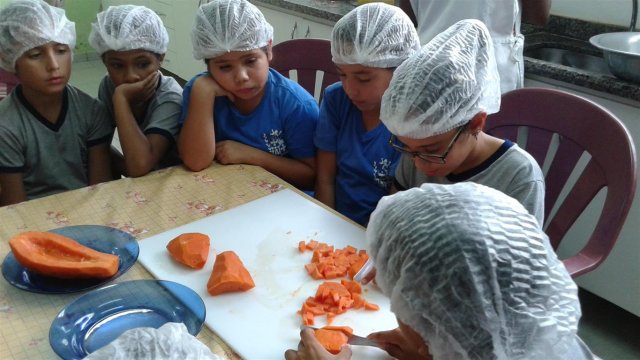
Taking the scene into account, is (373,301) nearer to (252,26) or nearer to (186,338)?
(186,338)

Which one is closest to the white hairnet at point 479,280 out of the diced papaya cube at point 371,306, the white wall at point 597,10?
the diced papaya cube at point 371,306

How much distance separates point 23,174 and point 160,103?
47 centimetres

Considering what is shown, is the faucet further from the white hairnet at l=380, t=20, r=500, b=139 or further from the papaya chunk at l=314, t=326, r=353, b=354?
the papaya chunk at l=314, t=326, r=353, b=354

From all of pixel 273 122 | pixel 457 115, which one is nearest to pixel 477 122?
pixel 457 115

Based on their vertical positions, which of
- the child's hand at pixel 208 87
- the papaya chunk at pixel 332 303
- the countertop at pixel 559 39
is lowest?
the papaya chunk at pixel 332 303

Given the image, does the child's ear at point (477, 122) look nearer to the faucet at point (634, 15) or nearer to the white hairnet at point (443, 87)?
the white hairnet at point (443, 87)

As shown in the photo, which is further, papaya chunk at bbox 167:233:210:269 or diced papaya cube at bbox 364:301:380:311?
papaya chunk at bbox 167:233:210:269

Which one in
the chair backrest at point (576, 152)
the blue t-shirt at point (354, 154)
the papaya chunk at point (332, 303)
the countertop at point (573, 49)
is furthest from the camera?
the countertop at point (573, 49)

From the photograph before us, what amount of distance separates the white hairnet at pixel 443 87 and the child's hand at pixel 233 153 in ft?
1.93

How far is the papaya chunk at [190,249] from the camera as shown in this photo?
1.11 meters

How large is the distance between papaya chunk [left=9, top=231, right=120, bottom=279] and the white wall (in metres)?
2.24

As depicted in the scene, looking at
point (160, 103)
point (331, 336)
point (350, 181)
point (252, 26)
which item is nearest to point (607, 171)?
point (350, 181)

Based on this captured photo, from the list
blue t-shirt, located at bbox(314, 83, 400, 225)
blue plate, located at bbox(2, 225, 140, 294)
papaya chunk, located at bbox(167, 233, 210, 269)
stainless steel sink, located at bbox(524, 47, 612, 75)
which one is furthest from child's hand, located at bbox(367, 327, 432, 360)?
stainless steel sink, located at bbox(524, 47, 612, 75)

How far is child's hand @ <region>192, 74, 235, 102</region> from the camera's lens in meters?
1.60
